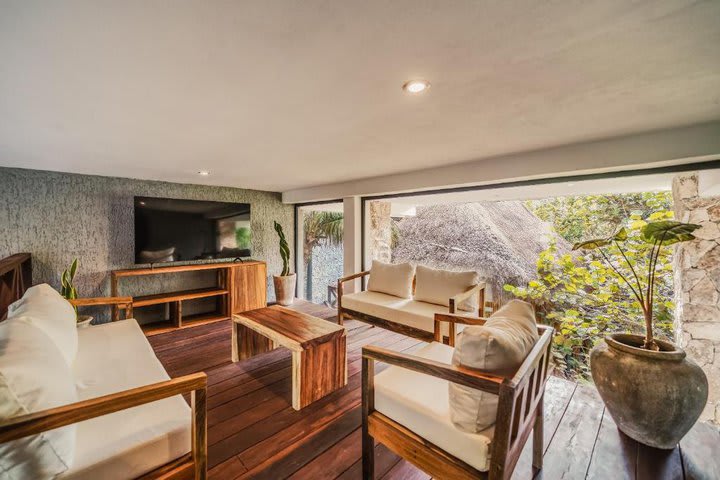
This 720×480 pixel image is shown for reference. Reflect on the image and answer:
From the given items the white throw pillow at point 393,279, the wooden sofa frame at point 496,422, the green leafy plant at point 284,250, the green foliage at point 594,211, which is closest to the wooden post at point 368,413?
the wooden sofa frame at point 496,422

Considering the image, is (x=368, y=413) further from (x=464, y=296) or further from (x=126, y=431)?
(x=464, y=296)

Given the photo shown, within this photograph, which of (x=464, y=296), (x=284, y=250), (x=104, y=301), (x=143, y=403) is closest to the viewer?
(x=143, y=403)

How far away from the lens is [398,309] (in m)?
2.98

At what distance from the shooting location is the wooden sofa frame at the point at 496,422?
1029 mm

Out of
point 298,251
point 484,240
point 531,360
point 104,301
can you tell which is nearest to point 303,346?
point 531,360

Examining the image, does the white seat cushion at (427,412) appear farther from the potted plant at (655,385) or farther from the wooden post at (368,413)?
the potted plant at (655,385)

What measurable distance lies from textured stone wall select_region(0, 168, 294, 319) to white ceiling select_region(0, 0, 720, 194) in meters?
1.23

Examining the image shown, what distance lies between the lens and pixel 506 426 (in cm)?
102

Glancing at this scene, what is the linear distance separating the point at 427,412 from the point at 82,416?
1313 millimetres

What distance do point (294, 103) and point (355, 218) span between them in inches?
105

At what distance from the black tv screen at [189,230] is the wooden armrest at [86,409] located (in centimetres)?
332

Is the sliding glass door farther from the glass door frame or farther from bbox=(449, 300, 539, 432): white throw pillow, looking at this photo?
bbox=(449, 300, 539, 432): white throw pillow

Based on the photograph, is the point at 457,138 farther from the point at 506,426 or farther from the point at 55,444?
the point at 55,444

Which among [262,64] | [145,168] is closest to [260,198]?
[145,168]
